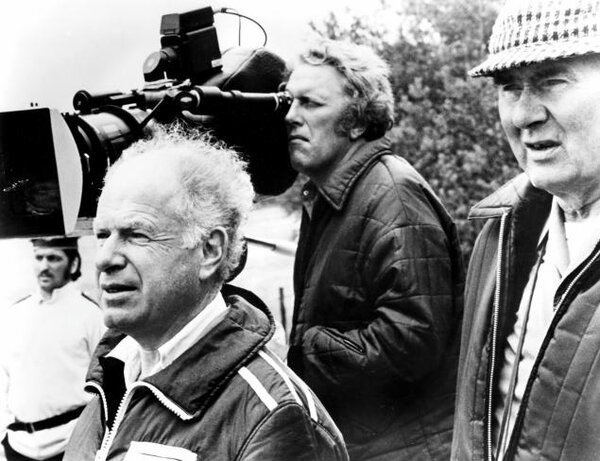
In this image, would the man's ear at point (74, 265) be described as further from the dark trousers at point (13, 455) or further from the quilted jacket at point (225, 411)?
the quilted jacket at point (225, 411)

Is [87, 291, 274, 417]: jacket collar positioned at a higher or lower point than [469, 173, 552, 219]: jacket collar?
lower

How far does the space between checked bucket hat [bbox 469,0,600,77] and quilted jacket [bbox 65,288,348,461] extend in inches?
22.7

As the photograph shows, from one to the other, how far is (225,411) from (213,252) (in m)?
0.30

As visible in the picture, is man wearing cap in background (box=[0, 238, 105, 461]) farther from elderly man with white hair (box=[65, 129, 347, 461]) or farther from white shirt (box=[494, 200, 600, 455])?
white shirt (box=[494, 200, 600, 455])

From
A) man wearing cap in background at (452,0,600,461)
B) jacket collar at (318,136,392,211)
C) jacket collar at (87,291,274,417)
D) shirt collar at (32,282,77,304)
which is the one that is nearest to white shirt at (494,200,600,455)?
man wearing cap in background at (452,0,600,461)

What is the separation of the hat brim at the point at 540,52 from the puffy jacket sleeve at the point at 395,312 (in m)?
0.60

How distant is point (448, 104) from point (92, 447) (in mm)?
2720

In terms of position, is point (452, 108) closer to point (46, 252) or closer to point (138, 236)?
point (46, 252)

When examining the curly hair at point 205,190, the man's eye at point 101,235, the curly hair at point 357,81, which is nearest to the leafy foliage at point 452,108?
the curly hair at point 357,81

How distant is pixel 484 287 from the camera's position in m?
1.49

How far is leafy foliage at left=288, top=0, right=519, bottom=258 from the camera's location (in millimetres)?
3555

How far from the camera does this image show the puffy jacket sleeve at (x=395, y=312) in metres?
1.81

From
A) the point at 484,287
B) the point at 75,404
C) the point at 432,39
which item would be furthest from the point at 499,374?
the point at 432,39

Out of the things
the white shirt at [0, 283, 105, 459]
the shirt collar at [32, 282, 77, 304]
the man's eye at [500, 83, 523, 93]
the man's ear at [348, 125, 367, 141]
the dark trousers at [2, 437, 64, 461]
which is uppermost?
the man's eye at [500, 83, 523, 93]
